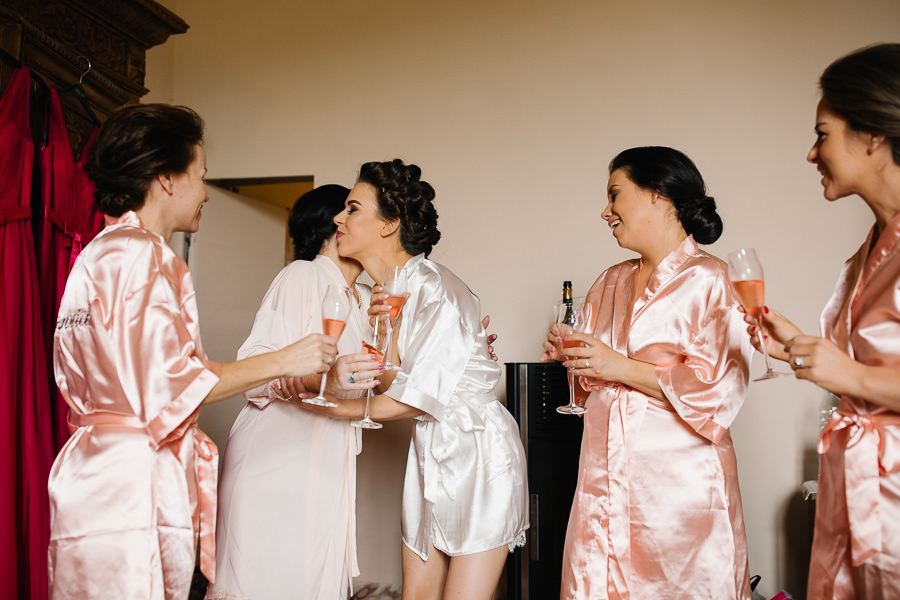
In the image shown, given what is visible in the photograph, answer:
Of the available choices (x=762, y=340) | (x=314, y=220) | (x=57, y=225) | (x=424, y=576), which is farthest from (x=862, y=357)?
(x=57, y=225)

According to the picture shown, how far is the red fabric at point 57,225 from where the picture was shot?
2400 mm

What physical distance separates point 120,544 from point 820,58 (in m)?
3.46

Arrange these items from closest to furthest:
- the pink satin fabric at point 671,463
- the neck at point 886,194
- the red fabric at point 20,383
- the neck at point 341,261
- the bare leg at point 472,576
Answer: the neck at point 886,194 → the pink satin fabric at point 671,463 → the bare leg at point 472,576 → the red fabric at point 20,383 → the neck at point 341,261

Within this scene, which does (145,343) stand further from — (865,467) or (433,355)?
(865,467)

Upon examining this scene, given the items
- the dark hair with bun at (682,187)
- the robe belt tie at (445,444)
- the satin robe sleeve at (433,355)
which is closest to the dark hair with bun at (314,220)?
the satin robe sleeve at (433,355)

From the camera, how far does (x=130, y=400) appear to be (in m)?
1.39

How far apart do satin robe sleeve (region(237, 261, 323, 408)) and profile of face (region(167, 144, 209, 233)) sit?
1.60 ft

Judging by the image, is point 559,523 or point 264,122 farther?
point 264,122

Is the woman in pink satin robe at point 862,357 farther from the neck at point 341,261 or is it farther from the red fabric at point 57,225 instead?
the red fabric at point 57,225

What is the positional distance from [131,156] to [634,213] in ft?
4.31

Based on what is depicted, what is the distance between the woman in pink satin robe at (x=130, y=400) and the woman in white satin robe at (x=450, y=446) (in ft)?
1.55

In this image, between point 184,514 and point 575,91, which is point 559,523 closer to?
point 184,514

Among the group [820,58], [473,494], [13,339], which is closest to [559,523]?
[473,494]

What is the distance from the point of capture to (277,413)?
2.11m
